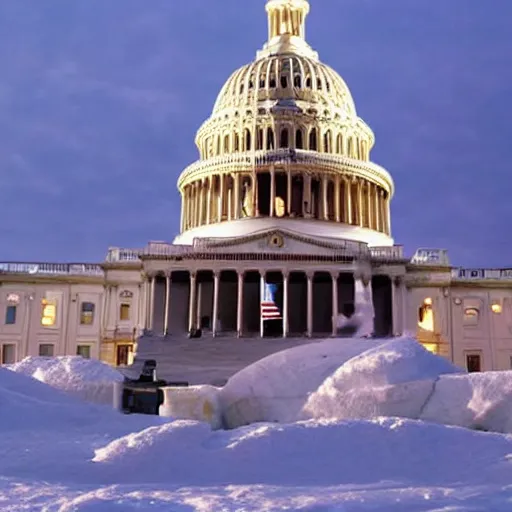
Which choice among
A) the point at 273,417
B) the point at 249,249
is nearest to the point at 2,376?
the point at 273,417

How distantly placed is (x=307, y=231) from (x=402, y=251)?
9586 mm

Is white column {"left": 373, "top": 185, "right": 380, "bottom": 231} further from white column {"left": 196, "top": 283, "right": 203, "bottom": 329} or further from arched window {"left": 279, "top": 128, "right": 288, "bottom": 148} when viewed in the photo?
white column {"left": 196, "top": 283, "right": 203, "bottom": 329}

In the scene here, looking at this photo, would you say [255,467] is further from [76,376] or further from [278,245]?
[278,245]

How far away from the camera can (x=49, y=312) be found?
6147 centimetres

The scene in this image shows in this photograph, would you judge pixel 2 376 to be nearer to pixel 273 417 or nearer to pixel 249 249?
pixel 273 417

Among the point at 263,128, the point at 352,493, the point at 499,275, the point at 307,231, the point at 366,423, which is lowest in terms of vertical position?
the point at 352,493

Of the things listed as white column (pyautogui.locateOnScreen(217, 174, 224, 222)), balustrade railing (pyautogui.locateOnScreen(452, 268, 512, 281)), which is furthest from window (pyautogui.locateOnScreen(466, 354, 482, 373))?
white column (pyautogui.locateOnScreen(217, 174, 224, 222))

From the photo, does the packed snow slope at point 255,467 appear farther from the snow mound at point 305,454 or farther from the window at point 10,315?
the window at point 10,315

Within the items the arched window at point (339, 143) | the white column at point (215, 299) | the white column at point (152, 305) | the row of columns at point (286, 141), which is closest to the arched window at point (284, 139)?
the row of columns at point (286, 141)

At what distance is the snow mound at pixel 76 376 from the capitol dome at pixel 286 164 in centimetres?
4325

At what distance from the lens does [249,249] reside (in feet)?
185

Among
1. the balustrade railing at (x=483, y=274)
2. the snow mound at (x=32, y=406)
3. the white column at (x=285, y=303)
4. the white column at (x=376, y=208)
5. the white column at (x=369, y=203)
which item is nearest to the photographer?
the snow mound at (x=32, y=406)

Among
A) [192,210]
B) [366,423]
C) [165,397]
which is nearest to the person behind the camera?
[366,423]

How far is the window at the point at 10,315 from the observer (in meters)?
60.6
